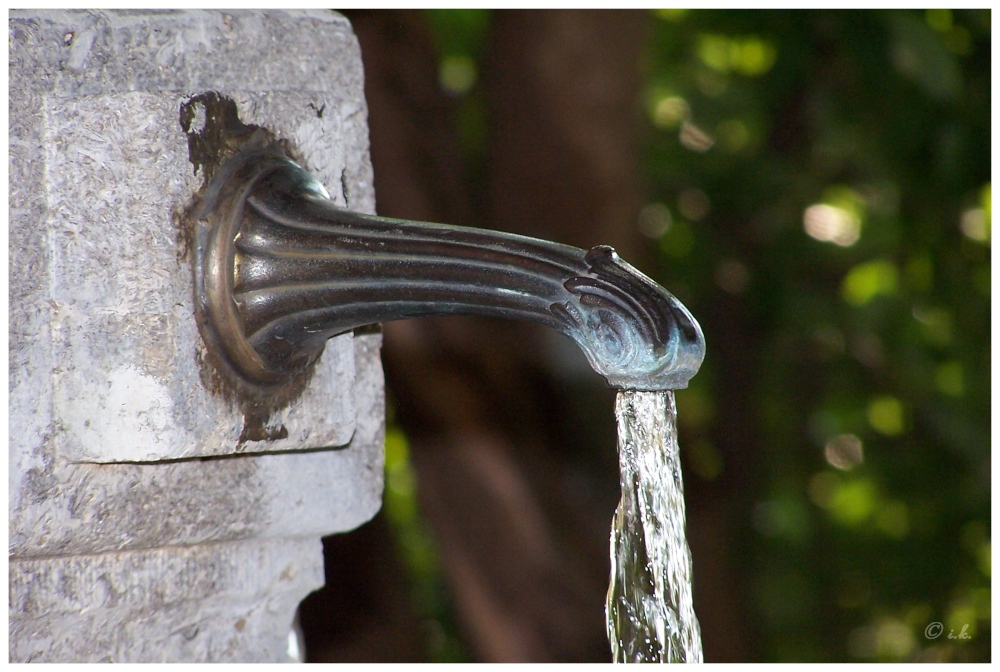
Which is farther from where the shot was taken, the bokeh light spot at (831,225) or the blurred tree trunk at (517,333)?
the bokeh light spot at (831,225)

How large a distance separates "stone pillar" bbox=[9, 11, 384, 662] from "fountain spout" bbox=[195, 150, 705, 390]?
0.02m

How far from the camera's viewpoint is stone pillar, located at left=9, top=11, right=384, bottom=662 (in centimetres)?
48

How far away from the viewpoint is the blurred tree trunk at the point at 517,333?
1.59 m

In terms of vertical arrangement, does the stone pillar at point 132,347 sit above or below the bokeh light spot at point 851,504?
above

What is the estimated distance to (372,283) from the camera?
0.49 m

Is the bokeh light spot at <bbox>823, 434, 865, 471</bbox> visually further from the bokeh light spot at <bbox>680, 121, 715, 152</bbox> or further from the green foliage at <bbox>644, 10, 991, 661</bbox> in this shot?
the bokeh light spot at <bbox>680, 121, 715, 152</bbox>

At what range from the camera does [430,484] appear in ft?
5.49

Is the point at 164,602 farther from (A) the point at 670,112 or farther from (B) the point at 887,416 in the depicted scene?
(B) the point at 887,416


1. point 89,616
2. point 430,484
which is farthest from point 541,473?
point 89,616
